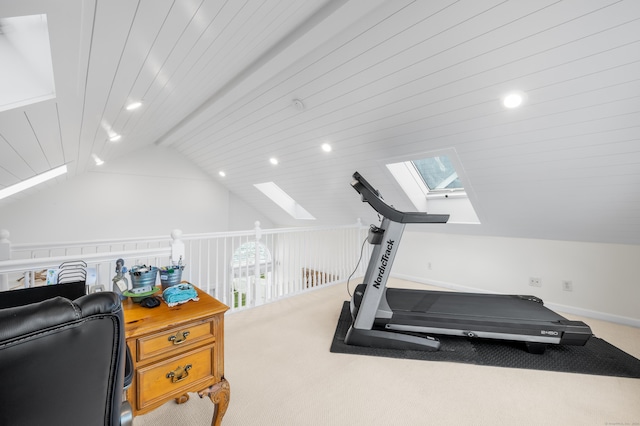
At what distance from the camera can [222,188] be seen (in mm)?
6375

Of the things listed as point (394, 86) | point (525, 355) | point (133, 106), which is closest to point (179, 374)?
point (133, 106)

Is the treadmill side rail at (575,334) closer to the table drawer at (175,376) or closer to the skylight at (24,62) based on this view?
the table drawer at (175,376)

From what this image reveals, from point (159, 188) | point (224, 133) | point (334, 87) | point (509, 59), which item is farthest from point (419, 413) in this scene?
point (159, 188)

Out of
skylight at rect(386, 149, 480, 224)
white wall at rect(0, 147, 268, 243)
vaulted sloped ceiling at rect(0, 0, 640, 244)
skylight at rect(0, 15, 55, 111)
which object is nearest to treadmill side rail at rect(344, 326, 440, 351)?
vaulted sloped ceiling at rect(0, 0, 640, 244)

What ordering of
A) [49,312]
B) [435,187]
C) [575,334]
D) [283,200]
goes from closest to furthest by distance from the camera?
[49,312]
[575,334]
[435,187]
[283,200]

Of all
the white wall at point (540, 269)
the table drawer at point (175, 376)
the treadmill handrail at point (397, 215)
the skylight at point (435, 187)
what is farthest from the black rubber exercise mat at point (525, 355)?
the skylight at point (435, 187)

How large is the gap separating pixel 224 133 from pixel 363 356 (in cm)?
351

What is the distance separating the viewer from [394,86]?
7.45 ft

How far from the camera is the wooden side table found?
3.72 ft

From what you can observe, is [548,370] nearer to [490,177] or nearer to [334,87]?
[490,177]

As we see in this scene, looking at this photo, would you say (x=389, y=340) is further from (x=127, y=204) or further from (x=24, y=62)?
(x=127, y=204)

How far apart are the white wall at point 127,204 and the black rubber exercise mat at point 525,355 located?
4.65m

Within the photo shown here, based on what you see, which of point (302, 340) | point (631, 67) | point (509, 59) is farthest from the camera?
point (302, 340)

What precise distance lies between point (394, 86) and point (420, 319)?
2038 millimetres
